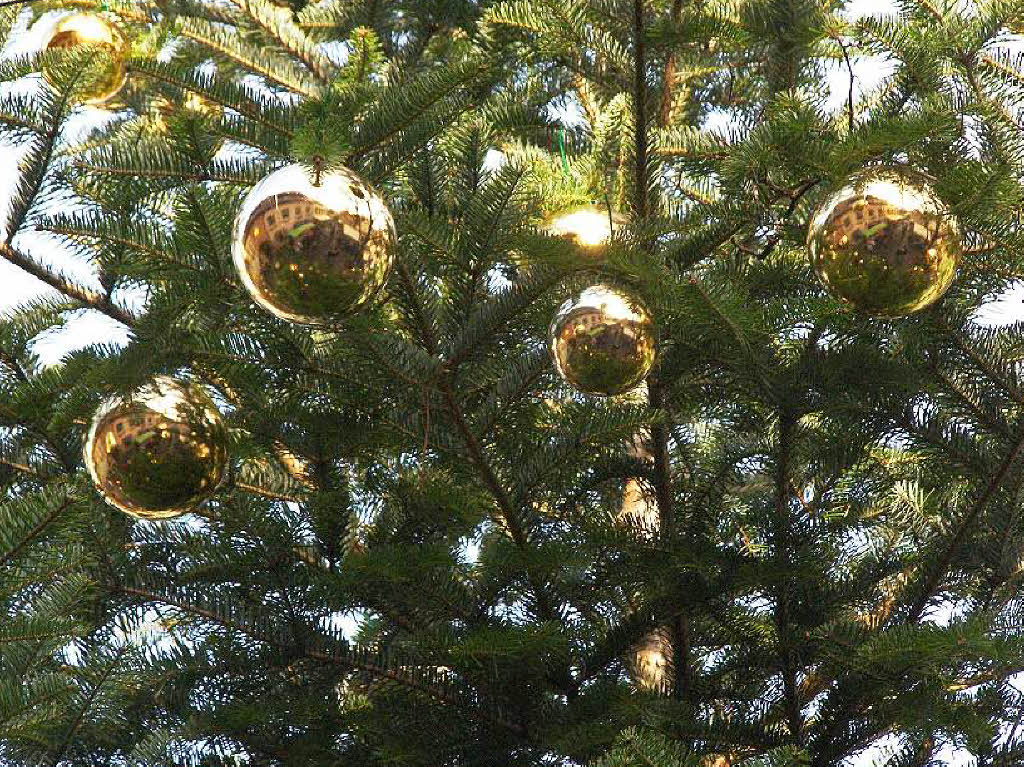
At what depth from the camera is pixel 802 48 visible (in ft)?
10.1

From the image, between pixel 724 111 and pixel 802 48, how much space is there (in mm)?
1510

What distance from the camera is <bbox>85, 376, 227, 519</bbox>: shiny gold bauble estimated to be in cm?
224

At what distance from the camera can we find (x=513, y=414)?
2480mm

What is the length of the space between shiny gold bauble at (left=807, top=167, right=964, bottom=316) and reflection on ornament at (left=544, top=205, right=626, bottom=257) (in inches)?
15.9

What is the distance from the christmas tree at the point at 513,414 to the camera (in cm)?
212

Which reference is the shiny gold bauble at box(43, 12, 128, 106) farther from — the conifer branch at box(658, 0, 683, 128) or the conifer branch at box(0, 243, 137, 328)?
the conifer branch at box(658, 0, 683, 128)

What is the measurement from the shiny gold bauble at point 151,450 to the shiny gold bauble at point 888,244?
1.11 m

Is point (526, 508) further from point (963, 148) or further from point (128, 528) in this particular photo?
point (963, 148)

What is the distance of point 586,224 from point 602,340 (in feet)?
1.27

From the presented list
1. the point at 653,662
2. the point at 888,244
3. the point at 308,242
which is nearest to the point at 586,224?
the point at 888,244

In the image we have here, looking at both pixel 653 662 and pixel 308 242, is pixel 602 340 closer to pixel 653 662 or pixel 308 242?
pixel 308 242

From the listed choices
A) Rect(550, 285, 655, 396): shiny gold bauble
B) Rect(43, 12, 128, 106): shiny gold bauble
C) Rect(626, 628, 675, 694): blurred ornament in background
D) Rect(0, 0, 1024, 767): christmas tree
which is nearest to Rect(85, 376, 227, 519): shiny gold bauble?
Rect(0, 0, 1024, 767): christmas tree

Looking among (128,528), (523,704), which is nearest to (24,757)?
(128,528)

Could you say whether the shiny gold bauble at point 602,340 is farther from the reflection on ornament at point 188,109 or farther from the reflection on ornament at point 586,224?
the reflection on ornament at point 188,109
